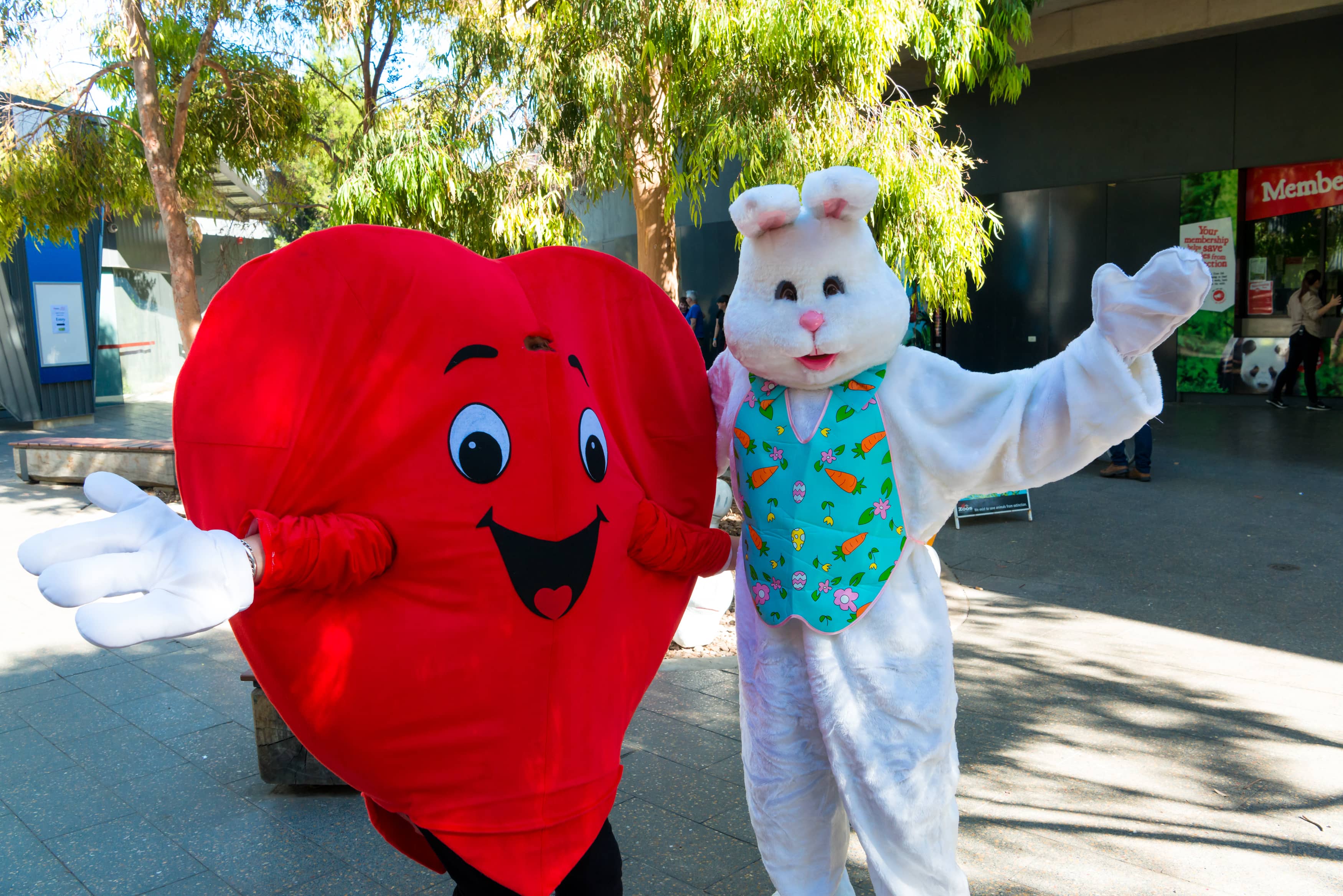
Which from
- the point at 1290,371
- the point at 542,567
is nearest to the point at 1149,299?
the point at 542,567

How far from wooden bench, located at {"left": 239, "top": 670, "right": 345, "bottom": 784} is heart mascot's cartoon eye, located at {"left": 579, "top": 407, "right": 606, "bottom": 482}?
236cm

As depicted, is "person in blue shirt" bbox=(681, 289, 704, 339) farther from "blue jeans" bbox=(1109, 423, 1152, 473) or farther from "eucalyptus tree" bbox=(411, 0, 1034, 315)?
"eucalyptus tree" bbox=(411, 0, 1034, 315)

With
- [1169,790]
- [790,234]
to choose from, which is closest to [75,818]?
[790,234]

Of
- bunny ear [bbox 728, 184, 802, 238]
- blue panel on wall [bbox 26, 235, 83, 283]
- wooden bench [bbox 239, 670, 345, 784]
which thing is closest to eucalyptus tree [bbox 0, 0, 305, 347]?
blue panel on wall [bbox 26, 235, 83, 283]

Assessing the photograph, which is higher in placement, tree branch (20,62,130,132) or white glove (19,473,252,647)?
tree branch (20,62,130,132)

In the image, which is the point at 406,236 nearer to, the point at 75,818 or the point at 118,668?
the point at 75,818

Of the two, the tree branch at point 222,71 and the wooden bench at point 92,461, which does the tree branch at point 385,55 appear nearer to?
the tree branch at point 222,71

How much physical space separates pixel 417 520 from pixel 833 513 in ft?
3.40

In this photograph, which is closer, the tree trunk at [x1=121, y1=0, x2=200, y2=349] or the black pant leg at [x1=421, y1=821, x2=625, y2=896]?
the black pant leg at [x1=421, y1=821, x2=625, y2=896]

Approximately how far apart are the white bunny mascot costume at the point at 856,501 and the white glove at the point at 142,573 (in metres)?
1.33

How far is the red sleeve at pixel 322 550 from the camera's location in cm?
198

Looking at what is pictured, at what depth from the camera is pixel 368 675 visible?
212 cm

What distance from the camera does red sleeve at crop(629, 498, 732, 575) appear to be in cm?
246

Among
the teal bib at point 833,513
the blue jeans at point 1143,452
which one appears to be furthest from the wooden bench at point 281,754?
the blue jeans at point 1143,452
